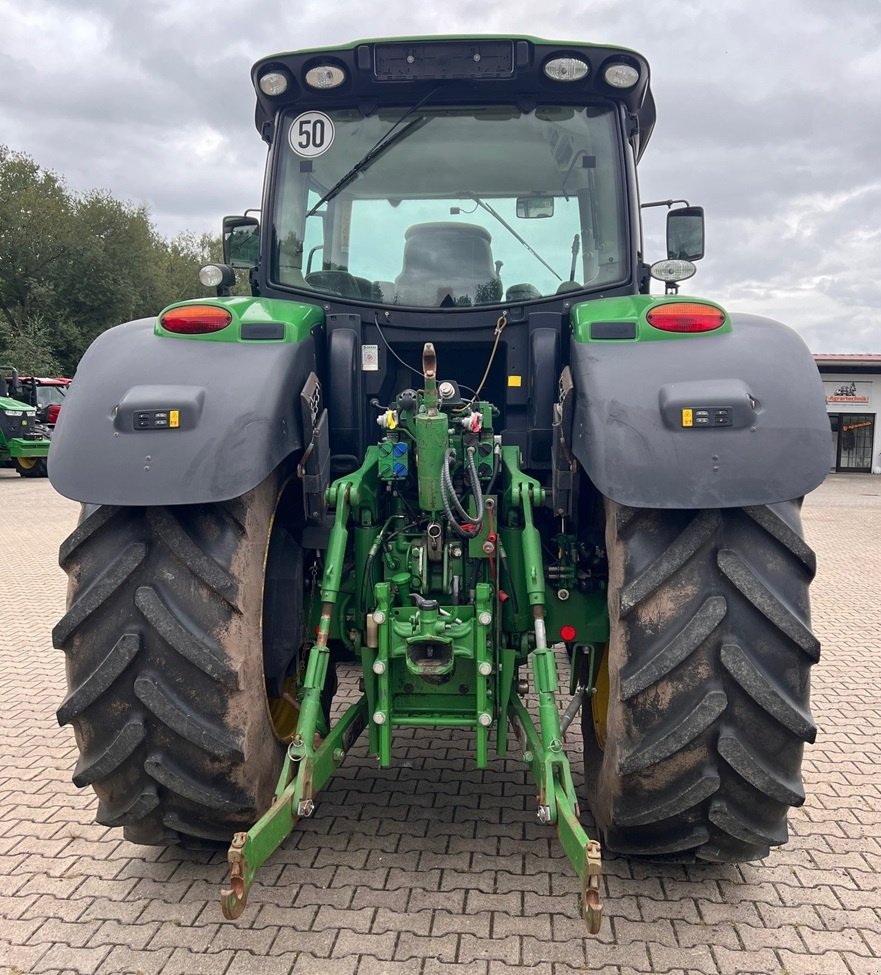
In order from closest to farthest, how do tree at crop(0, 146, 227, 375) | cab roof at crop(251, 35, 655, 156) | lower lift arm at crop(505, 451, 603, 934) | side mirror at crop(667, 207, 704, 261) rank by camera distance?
lower lift arm at crop(505, 451, 603, 934) → cab roof at crop(251, 35, 655, 156) → side mirror at crop(667, 207, 704, 261) → tree at crop(0, 146, 227, 375)

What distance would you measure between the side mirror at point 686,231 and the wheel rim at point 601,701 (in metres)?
1.90

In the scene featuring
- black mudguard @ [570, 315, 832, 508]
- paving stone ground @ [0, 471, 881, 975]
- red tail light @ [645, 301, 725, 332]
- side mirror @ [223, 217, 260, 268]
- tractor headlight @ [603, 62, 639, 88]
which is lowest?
paving stone ground @ [0, 471, 881, 975]

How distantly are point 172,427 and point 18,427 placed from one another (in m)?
18.9

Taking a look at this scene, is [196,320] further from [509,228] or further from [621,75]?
[621,75]

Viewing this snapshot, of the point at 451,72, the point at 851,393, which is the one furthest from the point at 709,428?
the point at 851,393

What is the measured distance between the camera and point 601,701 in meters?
3.14

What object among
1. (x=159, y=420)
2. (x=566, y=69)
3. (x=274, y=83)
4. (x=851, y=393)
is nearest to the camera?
(x=159, y=420)

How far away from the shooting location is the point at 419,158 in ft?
11.3

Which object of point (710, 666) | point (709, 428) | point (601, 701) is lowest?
point (601, 701)

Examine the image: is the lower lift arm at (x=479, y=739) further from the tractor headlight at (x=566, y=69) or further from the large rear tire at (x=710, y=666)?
the tractor headlight at (x=566, y=69)

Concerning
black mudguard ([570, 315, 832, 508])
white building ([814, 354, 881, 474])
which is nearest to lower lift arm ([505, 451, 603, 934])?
black mudguard ([570, 315, 832, 508])

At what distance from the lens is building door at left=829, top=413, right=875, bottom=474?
27.0 metres

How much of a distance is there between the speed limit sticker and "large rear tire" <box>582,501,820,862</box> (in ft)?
6.64

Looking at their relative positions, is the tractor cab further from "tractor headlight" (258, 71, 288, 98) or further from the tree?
the tree
